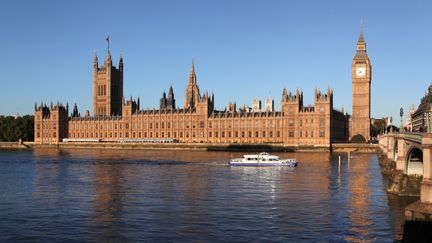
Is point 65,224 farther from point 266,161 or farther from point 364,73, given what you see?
point 364,73

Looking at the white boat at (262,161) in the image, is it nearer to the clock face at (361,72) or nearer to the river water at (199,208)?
the river water at (199,208)

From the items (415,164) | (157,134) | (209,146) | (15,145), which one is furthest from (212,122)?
(415,164)

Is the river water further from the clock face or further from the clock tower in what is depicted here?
the clock face

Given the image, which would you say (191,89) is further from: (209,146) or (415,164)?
(415,164)

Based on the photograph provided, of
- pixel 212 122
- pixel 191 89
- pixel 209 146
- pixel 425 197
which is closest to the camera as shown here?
pixel 425 197

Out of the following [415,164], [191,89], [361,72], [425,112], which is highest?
[361,72]

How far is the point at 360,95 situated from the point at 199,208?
13035cm

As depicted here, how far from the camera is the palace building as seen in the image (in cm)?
14312

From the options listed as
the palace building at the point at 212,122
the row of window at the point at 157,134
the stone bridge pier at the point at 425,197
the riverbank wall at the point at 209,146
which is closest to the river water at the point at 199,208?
the stone bridge pier at the point at 425,197

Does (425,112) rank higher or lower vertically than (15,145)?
higher

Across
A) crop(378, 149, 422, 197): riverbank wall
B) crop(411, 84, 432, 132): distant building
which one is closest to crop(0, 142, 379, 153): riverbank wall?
crop(411, 84, 432, 132): distant building

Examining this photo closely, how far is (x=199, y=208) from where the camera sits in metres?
40.1

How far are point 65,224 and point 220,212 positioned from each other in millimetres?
10872

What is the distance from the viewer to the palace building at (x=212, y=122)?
5635 inches
